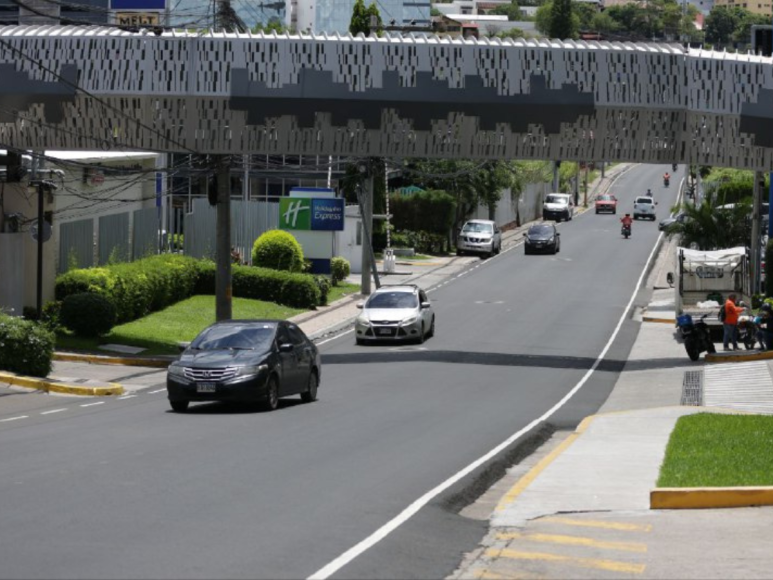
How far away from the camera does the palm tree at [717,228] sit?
55.2m

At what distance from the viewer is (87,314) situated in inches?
1470

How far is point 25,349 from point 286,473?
1413 centimetres

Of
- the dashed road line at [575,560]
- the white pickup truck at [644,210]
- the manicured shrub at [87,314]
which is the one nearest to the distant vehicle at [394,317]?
the manicured shrub at [87,314]

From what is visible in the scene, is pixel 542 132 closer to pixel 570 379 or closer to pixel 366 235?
pixel 570 379

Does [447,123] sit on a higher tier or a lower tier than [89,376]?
higher

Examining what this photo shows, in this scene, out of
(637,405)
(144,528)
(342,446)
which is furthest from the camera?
(637,405)

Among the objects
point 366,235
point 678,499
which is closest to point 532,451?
point 678,499

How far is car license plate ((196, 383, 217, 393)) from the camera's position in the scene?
77.8 feet

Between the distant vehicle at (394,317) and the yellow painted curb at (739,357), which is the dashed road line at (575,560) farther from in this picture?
the distant vehicle at (394,317)

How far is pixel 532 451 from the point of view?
71.2 ft

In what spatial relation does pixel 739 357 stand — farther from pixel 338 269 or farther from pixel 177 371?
pixel 338 269

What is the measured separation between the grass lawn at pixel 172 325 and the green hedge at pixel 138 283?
337mm

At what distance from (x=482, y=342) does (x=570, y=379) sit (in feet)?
27.0

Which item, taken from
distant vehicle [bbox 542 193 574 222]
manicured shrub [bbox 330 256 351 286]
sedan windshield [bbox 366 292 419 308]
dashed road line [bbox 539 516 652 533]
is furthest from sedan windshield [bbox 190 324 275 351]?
distant vehicle [bbox 542 193 574 222]
